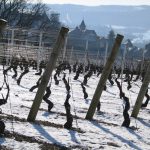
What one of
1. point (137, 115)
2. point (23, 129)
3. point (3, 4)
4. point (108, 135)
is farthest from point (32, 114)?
point (3, 4)

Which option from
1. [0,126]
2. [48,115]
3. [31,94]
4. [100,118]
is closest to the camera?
[0,126]

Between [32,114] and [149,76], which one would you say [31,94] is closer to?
[149,76]

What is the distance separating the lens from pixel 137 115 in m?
7.46

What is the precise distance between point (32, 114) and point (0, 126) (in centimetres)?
114

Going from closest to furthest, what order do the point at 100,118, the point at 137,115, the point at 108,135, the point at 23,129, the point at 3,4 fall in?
the point at 23,129
the point at 108,135
the point at 100,118
the point at 137,115
the point at 3,4

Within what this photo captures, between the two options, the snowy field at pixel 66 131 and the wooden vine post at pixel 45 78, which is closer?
the snowy field at pixel 66 131

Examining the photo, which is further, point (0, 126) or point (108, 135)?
point (108, 135)

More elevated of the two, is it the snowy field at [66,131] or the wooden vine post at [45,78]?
the wooden vine post at [45,78]

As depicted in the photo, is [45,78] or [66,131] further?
[45,78]

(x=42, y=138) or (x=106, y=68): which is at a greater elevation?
(x=106, y=68)

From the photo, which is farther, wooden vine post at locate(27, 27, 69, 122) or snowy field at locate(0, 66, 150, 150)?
wooden vine post at locate(27, 27, 69, 122)

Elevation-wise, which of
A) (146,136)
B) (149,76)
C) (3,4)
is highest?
(3,4)

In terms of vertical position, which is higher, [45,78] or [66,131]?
[45,78]

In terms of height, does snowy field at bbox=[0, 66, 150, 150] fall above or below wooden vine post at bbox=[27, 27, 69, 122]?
below
